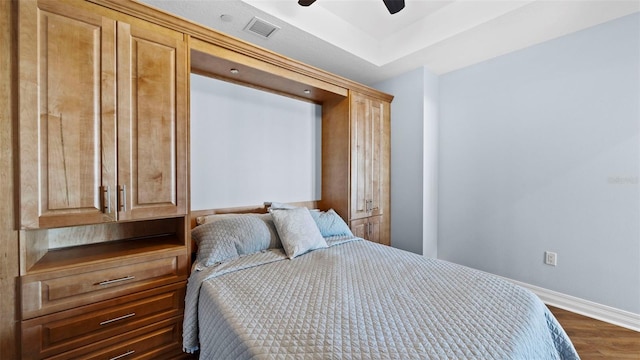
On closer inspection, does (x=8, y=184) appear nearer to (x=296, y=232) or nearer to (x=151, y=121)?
(x=151, y=121)

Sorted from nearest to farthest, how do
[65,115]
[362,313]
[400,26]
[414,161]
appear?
[362,313] → [65,115] → [400,26] → [414,161]

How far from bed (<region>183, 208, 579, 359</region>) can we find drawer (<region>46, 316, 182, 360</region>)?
0.26 metres

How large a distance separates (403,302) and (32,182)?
1.94 meters

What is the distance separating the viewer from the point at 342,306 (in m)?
1.22

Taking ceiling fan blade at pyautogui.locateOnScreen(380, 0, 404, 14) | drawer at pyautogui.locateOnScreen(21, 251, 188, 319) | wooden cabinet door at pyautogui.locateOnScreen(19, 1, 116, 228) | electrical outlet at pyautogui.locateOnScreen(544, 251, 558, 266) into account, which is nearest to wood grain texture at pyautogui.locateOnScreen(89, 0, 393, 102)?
wooden cabinet door at pyautogui.locateOnScreen(19, 1, 116, 228)

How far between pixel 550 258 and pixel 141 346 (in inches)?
137

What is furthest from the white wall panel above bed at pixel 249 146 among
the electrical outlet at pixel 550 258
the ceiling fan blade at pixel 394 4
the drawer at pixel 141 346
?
the electrical outlet at pixel 550 258

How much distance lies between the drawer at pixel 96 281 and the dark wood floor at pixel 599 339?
2908mm

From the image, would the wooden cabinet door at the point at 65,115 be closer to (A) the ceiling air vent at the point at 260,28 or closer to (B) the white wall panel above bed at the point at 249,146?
(B) the white wall panel above bed at the point at 249,146

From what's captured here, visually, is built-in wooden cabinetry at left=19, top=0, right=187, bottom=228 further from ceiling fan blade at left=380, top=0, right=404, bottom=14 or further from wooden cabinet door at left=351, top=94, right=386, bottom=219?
wooden cabinet door at left=351, top=94, right=386, bottom=219

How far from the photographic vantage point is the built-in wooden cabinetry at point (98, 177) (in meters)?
1.27

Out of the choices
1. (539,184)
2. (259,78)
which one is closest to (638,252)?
(539,184)

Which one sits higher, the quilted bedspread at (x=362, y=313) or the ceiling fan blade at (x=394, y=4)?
the ceiling fan blade at (x=394, y=4)

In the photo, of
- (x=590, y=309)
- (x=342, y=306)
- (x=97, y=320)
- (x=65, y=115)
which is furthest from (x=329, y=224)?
(x=590, y=309)
